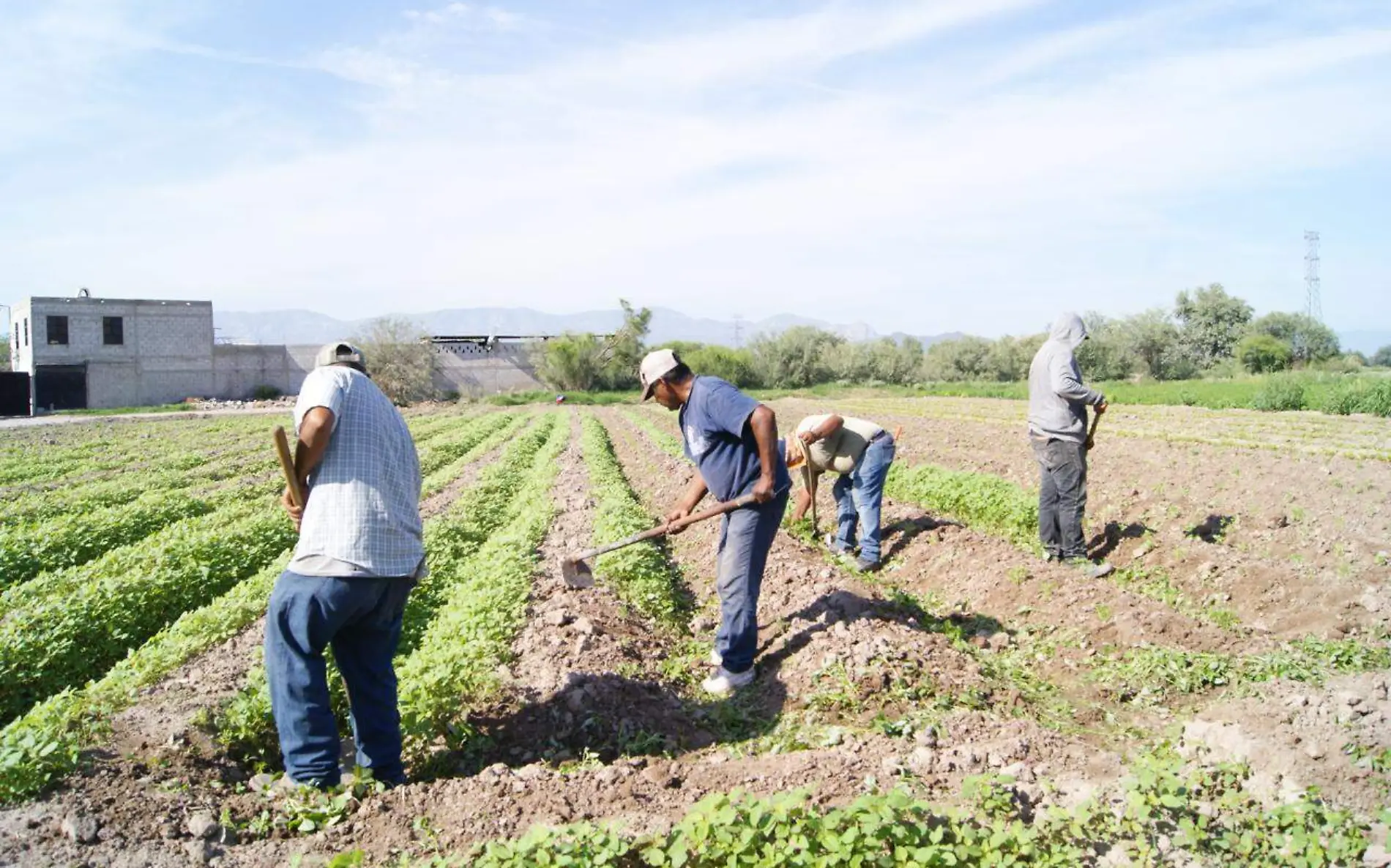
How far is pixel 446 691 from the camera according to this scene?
4.59 metres

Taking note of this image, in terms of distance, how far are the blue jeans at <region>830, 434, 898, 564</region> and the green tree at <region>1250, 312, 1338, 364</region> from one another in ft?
212

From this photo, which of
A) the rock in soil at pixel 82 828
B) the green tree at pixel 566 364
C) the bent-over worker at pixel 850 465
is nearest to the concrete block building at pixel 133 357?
the green tree at pixel 566 364

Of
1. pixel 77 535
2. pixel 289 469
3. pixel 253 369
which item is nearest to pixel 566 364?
pixel 253 369

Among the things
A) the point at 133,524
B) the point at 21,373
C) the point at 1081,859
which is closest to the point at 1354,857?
the point at 1081,859

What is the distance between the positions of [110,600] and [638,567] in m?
3.69

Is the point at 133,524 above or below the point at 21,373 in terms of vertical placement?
below

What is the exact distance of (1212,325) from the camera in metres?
65.1

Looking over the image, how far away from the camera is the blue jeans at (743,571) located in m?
5.10

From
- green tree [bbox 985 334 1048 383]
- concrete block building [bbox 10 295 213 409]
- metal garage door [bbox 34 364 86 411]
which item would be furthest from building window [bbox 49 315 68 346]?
green tree [bbox 985 334 1048 383]

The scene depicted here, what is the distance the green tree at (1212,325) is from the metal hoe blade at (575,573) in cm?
6755

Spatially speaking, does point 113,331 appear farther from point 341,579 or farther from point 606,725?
point 341,579

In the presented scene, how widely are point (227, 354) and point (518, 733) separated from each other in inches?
1895

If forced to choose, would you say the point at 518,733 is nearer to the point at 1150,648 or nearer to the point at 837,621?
the point at 837,621

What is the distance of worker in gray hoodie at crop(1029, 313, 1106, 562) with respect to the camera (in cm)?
729
